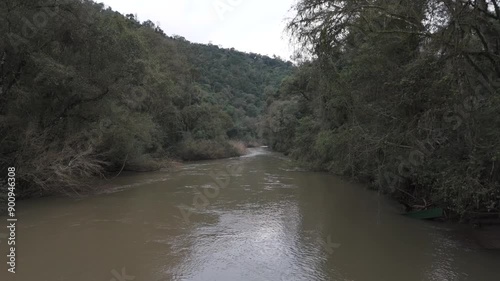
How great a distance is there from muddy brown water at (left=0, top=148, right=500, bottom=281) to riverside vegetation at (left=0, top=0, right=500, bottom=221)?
1.18 meters

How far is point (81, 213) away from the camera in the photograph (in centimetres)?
1298

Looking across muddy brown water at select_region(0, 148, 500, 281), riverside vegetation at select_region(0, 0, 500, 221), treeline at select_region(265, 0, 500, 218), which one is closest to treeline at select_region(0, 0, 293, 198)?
riverside vegetation at select_region(0, 0, 500, 221)

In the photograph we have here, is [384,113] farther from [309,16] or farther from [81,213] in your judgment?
[81,213]

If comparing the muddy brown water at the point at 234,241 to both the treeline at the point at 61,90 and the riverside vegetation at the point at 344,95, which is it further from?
the treeline at the point at 61,90

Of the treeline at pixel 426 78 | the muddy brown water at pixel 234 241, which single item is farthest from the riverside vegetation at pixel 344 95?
the muddy brown water at pixel 234 241

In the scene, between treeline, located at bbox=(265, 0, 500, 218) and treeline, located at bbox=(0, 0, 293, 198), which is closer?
treeline, located at bbox=(265, 0, 500, 218)

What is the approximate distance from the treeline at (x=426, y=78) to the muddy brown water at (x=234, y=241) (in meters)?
1.52

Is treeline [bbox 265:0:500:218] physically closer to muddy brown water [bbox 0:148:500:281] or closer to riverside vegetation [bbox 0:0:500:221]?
riverside vegetation [bbox 0:0:500:221]

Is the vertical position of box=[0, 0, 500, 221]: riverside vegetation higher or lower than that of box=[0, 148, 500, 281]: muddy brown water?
higher

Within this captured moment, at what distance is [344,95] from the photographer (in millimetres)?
11789

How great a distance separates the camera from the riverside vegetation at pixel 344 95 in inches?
287

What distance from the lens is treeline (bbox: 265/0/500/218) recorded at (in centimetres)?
702

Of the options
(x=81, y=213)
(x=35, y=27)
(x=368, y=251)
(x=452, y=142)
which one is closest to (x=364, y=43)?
(x=452, y=142)

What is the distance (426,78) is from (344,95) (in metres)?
4.66
